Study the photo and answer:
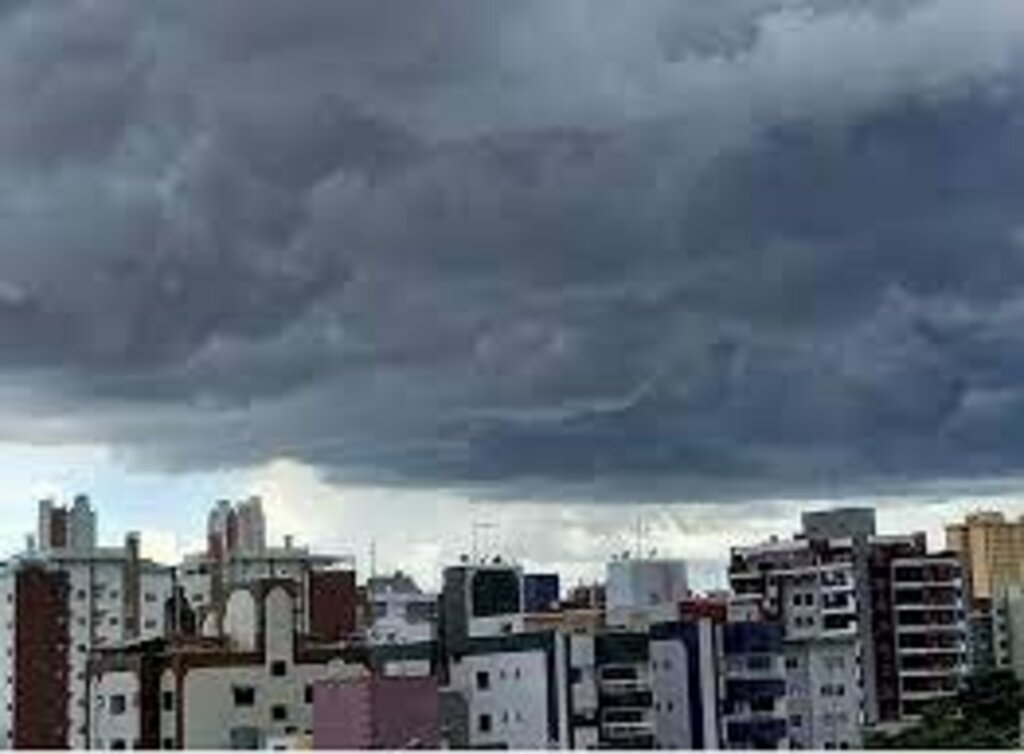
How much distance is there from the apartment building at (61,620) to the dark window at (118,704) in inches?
36.0

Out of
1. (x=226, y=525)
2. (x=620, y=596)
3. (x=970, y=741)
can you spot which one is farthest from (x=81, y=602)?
(x=970, y=741)

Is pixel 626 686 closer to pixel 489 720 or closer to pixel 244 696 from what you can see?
pixel 489 720

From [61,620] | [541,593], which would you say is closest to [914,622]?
[541,593]

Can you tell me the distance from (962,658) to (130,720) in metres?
16.9

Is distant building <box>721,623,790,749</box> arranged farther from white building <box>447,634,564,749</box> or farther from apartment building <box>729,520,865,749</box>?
white building <box>447,634,564,749</box>

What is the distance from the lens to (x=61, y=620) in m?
35.4

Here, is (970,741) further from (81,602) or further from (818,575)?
(81,602)

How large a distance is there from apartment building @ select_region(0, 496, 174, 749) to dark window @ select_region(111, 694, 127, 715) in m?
0.91

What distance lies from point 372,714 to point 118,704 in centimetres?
395

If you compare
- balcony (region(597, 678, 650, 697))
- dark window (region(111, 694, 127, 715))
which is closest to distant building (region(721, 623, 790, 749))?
balcony (region(597, 678, 650, 697))

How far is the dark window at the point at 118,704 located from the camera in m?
26.8

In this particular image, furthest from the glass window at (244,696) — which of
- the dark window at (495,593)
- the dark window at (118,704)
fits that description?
the dark window at (495,593)

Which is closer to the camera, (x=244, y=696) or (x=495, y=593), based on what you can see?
(x=244, y=696)

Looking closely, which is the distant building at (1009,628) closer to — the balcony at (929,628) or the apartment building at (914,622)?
the apartment building at (914,622)
